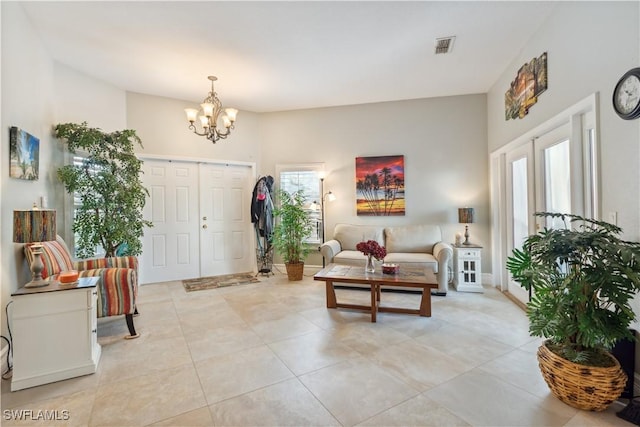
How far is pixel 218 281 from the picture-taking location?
4719 mm

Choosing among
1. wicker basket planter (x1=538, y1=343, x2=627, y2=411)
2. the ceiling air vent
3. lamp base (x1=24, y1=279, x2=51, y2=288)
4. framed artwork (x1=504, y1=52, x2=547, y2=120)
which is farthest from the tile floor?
the ceiling air vent

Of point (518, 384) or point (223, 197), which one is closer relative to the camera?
point (518, 384)

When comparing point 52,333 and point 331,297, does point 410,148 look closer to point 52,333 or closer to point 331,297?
point 331,297

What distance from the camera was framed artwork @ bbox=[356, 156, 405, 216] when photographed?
4914mm

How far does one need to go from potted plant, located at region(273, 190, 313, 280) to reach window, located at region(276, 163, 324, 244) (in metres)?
0.44

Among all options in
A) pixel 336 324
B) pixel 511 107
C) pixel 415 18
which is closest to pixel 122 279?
pixel 336 324

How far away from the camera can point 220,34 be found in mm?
2945

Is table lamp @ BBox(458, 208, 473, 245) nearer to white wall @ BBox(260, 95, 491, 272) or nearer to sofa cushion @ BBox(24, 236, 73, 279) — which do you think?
white wall @ BBox(260, 95, 491, 272)

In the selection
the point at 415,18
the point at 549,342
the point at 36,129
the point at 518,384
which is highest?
the point at 415,18

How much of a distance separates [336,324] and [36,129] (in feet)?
12.0

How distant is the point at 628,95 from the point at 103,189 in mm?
4954

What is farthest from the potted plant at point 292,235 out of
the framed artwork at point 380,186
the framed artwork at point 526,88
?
the framed artwork at point 526,88

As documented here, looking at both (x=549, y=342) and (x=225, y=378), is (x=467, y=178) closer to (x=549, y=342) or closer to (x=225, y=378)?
(x=549, y=342)

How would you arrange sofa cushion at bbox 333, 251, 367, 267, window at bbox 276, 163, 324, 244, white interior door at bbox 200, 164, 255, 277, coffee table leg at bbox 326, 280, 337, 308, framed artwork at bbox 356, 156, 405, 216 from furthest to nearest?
1. window at bbox 276, 163, 324, 244
2. white interior door at bbox 200, 164, 255, 277
3. framed artwork at bbox 356, 156, 405, 216
4. sofa cushion at bbox 333, 251, 367, 267
5. coffee table leg at bbox 326, 280, 337, 308
